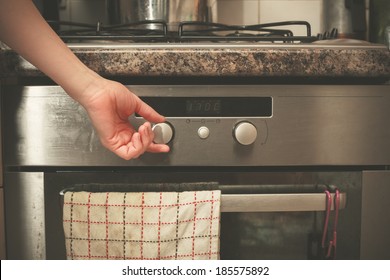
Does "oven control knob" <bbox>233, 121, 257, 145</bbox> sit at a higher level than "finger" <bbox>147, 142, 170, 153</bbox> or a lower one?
higher

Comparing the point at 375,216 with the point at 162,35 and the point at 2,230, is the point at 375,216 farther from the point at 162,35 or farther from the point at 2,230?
the point at 2,230

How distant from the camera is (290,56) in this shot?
2.26 feet

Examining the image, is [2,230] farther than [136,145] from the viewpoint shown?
Yes

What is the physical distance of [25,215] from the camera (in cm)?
73

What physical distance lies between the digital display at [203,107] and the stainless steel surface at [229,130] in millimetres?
10

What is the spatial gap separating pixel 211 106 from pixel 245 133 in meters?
0.07

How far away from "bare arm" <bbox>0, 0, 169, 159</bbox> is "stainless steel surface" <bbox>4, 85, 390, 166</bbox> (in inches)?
4.2

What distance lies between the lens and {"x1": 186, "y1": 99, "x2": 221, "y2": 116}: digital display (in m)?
0.72

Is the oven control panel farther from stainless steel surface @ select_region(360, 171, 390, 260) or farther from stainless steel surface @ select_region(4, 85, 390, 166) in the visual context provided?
stainless steel surface @ select_region(360, 171, 390, 260)

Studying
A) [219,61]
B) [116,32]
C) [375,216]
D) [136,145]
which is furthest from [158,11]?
[375,216]

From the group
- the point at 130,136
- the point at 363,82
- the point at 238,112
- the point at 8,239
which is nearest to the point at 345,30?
the point at 363,82

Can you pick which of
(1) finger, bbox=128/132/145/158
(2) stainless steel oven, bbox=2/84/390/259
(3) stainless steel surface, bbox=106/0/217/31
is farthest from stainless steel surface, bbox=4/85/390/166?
(3) stainless steel surface, bbox=106/0/217/31

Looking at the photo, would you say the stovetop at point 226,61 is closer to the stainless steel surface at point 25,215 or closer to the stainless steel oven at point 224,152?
the stainless steel oven at point 224,152

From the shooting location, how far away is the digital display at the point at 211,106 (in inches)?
28.2
